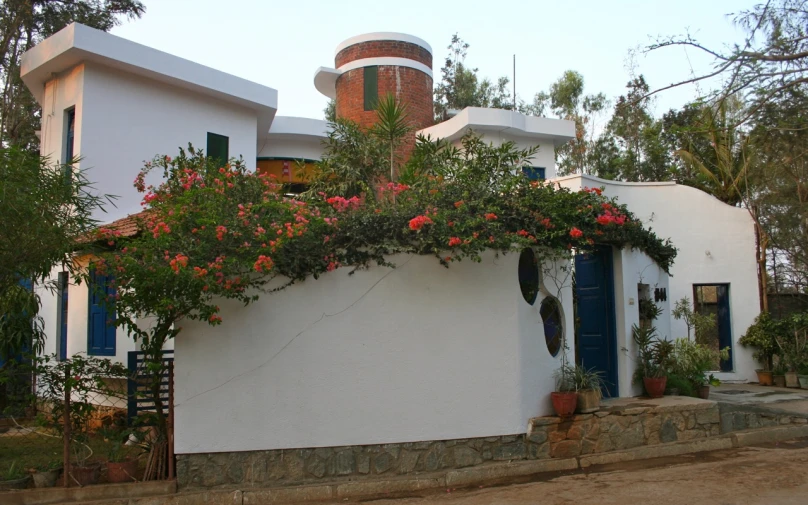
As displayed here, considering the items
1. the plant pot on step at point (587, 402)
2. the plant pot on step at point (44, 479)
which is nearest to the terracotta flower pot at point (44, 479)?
the plant pot on step at point (44, 479)

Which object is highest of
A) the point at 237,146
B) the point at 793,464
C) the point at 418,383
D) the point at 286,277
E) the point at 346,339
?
the point at 237,146

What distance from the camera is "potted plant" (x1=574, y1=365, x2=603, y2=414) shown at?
7.66 m

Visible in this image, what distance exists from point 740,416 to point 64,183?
30.5 ft

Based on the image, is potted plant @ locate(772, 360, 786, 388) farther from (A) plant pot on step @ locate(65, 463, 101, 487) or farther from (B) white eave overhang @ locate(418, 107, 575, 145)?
(A) plant pot on step @ locate(65, 463, 101, 487)

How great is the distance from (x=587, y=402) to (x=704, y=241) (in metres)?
8.86

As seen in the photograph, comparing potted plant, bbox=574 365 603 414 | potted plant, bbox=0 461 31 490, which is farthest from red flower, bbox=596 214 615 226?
potted plant, bbox=0 461 31 490

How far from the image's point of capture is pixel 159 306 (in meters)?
6.44

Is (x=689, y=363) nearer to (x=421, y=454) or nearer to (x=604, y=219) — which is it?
(x=604, y=219)

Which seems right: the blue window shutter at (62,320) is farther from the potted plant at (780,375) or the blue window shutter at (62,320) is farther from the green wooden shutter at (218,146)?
the potted plant at (780,375)

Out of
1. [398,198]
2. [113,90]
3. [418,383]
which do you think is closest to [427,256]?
[398,198]

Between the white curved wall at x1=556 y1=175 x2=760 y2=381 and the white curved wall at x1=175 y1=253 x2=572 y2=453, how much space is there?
25.0ft

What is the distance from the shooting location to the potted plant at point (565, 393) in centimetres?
754

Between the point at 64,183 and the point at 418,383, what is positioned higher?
the point at 64,183

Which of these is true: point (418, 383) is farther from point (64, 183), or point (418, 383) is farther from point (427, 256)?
point (64, 183)
